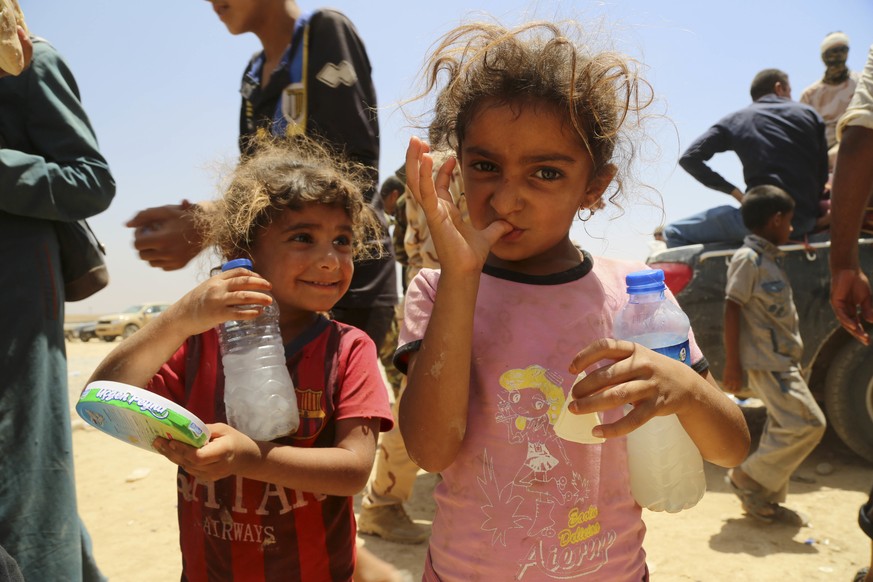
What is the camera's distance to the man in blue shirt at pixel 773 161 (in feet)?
15.8

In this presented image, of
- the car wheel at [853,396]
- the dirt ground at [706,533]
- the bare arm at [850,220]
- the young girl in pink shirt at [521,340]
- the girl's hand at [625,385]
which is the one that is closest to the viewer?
the girl's hand at [625,385]

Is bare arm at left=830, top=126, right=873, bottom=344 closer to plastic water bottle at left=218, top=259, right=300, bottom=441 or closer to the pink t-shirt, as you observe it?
the pink t-shirt

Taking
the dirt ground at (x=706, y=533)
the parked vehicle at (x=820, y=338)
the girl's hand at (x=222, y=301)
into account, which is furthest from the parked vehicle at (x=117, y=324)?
the girl's hand at (x=222, y=301)

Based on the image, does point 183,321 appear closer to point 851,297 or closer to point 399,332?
point 399,332

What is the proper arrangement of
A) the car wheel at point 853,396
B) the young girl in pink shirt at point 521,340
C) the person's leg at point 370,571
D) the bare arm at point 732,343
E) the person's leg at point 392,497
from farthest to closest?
the car wheel at point 853,396, the bare arm at point 732,343, the person's leg at point 392,497, the person's leg at point 370,571, the young girl in pink shirt at point 521,340

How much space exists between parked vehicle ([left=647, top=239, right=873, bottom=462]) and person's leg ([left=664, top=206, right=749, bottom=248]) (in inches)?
9.3

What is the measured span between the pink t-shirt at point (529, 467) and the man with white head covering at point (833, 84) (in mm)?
6702

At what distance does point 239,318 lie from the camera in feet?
5.12

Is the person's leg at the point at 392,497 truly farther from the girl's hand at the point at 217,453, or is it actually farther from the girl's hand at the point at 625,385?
the girl's hand at the point at 625,385

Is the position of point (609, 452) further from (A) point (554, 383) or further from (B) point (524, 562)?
(B) point (524, 562)

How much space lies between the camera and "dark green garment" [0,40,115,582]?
7.45 feet

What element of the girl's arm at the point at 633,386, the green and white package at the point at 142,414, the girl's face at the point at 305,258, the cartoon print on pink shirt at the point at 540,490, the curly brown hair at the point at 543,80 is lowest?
the cartoon print on pink shirt at the point at 540,490

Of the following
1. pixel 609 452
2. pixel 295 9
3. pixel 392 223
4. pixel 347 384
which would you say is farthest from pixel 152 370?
pixel 392 223

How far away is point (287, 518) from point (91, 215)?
1428 mm
